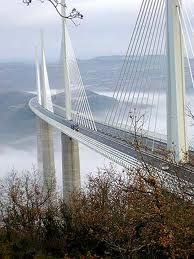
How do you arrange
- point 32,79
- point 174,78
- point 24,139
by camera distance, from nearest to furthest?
point 174,78
point 24,139
point 32,79

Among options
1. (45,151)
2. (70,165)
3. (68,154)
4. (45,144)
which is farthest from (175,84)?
(45,144)

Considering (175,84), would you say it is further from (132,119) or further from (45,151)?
(45,151)

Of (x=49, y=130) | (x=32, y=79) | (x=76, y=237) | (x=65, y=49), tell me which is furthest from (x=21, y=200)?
(x=32, y=79)

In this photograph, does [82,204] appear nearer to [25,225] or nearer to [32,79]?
[25,225]

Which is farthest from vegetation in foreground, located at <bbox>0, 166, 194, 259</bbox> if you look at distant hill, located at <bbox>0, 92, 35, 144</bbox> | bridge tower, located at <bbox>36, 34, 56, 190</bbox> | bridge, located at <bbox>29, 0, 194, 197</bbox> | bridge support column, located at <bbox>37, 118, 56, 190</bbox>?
distant hill, located at <bbox>0, 92, 35, 144</bbox>

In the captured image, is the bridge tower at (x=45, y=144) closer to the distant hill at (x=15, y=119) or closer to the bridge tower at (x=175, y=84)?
the distant hill at (x=15, y=119)

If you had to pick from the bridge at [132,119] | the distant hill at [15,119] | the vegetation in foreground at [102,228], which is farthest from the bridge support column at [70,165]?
the distant hill at [15,119]
